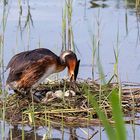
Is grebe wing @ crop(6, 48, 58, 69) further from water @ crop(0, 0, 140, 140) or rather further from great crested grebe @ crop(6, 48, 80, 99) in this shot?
water @ crop(0, 0, 140, 140)

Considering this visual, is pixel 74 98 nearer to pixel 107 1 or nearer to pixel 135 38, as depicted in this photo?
pixel 135 38

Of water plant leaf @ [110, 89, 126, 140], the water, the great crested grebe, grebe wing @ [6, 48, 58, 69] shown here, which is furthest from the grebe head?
water plant leaf @ [110, 89, 126, 140]

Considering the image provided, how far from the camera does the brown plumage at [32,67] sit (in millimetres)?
4129

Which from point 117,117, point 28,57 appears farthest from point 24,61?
point 117,117

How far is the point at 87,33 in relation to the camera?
7.12 meters

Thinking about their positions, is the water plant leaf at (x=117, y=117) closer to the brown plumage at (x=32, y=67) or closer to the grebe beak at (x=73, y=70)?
the brown plumage at (x=32, y=67)

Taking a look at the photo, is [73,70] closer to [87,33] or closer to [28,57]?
[28,57]

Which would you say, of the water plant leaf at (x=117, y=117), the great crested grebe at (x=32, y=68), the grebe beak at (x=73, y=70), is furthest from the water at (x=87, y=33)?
the water plant leaf at (x=117, y=117)

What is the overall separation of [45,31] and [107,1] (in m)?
2.80

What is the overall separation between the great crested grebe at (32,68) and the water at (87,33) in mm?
695

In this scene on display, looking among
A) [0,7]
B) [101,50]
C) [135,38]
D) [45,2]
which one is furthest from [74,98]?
[45,2]

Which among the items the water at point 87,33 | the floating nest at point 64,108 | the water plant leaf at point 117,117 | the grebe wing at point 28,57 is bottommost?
the floating nest at point 64,108

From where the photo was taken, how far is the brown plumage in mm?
4129

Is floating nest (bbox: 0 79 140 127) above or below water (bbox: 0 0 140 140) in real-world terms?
below
